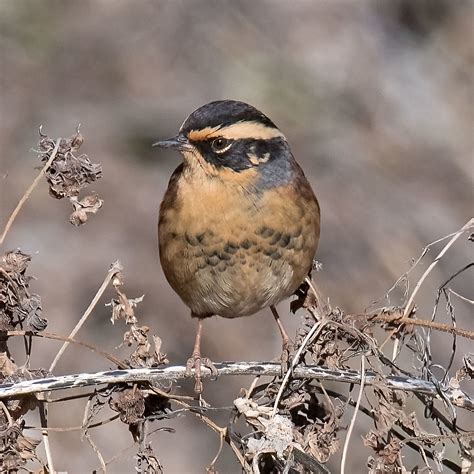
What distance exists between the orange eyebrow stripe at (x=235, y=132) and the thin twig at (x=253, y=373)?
1167mm

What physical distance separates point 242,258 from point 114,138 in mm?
5318

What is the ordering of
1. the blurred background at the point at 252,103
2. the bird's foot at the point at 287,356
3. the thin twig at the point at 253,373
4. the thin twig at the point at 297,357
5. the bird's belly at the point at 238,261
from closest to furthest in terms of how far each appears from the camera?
the thin twig at the point at 253,373
the thin twig at the point at 297,357
the bird's foot at the point at 287,356
the bird's belly at the point at 238,261
the blurred background at the point at 252,103

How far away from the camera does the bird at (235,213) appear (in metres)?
4.48

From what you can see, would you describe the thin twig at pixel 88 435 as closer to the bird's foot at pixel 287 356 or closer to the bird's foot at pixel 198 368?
the bird's foot at pixel 198 368

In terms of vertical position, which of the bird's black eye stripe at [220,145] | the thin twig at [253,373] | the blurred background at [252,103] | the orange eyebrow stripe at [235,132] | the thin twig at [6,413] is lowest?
the blurred background at [252,103]

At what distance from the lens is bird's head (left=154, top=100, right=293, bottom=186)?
4453mm

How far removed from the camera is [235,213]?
14.8 ft

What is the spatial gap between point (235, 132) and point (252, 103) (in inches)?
202

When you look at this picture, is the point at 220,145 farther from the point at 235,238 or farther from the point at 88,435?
the point at 88,435

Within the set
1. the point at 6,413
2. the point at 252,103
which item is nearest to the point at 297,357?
the point at 6,413

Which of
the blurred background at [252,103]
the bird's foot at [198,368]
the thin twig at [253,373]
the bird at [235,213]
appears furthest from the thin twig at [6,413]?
the blurred background at [252,103]

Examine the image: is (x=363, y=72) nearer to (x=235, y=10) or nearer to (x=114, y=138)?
(x=235, y=10)

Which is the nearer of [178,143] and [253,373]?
[253,373]

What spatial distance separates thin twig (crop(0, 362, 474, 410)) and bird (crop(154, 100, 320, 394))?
0.85m
